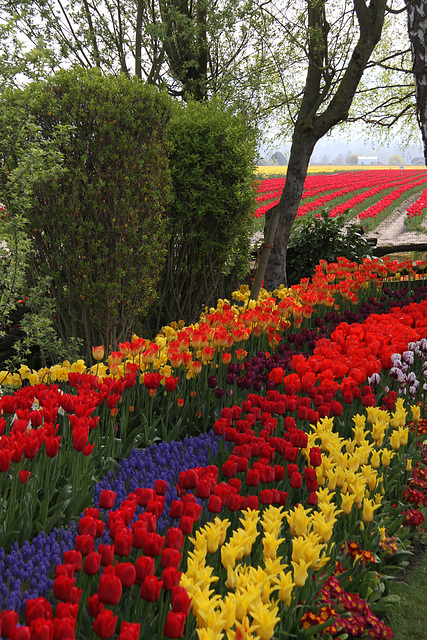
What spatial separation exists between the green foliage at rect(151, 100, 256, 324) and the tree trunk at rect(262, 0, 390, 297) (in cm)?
226

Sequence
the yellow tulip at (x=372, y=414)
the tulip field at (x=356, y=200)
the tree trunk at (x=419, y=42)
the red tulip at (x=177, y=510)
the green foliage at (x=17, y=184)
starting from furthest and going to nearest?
1. the tulip field at (x=356, y=200)
2. the tree trunk at (x=419, y=42)
3. the green foliage at (x=17, y=184)
4. the yellow tulip at (x=372, y=414)
5. the red tulip at (x=177, y=510)

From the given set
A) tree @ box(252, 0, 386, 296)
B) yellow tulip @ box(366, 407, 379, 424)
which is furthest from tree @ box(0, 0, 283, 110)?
yellow tulip @ box(366, 407, 379, 424)

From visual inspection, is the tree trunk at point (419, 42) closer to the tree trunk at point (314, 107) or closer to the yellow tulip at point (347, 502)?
the tree trunk at point (314, 107)

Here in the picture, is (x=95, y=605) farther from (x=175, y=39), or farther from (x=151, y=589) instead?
(x=175, y=39)

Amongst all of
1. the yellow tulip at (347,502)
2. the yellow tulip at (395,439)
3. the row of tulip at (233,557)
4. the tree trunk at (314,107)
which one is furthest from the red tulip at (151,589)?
the tree trunk at (314,107)

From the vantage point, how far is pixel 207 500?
2.45 meters

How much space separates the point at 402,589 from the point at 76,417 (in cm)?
175

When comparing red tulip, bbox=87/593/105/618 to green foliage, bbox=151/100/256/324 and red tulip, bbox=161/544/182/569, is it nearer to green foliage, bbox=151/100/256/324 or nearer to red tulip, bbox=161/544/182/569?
red tulip, bbox=161/544/182/569

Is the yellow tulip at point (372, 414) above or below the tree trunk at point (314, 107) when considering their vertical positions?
below

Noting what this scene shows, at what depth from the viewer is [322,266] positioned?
8453 millimetres

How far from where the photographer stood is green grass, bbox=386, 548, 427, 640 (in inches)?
93.8

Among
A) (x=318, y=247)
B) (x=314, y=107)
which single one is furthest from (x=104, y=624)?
(x=318, y=247)

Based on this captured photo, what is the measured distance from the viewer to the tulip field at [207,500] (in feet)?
5.08

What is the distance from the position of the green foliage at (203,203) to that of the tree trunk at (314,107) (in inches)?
88.9
